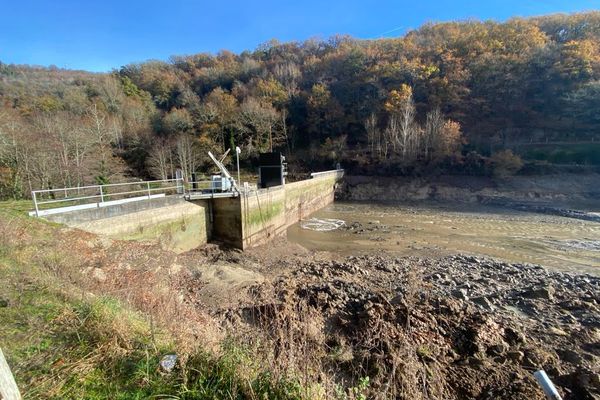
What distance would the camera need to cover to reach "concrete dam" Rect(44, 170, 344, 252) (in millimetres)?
10094

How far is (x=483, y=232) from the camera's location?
57.1 feet

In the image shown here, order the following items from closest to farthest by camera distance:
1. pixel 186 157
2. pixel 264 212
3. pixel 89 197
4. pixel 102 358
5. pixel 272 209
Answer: pixel 102 358 → pixel 89 197 → pixel 264 212 → pixel 272 209 → pixel 186 157

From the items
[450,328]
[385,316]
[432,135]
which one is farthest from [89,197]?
[432,135]

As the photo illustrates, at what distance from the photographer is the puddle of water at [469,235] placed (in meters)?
13.4

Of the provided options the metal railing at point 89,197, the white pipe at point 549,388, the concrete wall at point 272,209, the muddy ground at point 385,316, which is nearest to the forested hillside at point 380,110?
the metal railing at point 89,197

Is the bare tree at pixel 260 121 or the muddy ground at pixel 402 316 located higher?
the bare tree at pixel 260 121

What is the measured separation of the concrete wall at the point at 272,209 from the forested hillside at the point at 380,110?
13.7m

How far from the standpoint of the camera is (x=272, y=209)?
17.3m

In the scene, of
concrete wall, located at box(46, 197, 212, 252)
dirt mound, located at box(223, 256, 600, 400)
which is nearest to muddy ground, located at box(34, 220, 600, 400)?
dirt mound, located at box(223, 256, 600, 400)

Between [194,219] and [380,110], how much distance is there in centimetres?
3907

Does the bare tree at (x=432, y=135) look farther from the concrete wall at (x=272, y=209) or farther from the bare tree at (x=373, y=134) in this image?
the concrete wall at (x=272, y=209)

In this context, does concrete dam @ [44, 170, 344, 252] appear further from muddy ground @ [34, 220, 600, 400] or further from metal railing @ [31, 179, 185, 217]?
muddy ground @ [34, 220, 600, 400]

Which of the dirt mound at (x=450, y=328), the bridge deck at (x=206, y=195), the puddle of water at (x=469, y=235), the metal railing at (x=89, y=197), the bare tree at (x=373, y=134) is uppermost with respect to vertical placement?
the bare tree at (x=373, y=134)

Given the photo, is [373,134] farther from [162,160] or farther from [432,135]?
[162,160]
